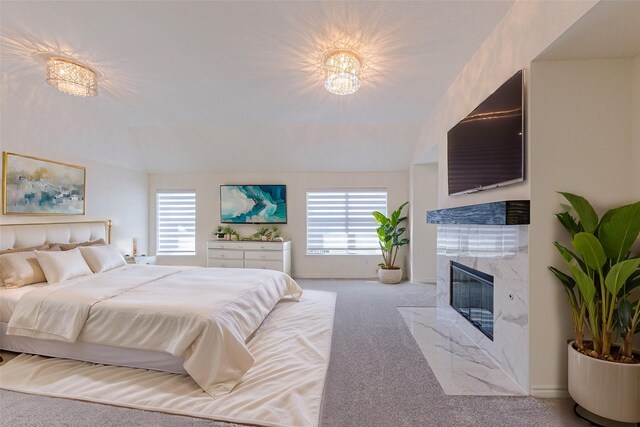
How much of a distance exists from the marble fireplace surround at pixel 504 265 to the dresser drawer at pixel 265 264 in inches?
126

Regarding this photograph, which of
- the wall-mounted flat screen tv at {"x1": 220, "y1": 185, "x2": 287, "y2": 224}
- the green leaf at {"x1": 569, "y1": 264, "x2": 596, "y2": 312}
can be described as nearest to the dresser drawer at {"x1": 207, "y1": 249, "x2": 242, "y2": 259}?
the wall-mounted flat screen tv at {"x1": 220, "y1": 185, "x2": 287, "y2": 224}

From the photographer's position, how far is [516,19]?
6.95 ft

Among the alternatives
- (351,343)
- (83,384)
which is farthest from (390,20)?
(83,384)

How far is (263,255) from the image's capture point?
5.43 metres

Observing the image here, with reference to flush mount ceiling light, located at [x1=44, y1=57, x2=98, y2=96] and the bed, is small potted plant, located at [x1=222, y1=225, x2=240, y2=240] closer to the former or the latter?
the bed

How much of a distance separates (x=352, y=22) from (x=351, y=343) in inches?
106

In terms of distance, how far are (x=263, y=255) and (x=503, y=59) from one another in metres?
4.39

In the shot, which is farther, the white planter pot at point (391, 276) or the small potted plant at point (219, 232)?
the small potted plant at point (219, 232)

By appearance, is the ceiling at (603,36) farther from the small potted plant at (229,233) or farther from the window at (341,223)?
the small potted plant at (229,233)

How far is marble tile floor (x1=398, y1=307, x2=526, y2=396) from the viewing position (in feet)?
6.86

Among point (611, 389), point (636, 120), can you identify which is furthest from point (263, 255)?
point (636, 120)

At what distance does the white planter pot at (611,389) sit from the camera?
1636 millimetres

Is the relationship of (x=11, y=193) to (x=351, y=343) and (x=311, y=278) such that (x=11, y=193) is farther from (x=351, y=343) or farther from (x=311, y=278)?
(x=311, y=278)

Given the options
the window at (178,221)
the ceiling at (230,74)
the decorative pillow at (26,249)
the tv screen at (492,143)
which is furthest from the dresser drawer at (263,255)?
the tv screen at (492,143)
